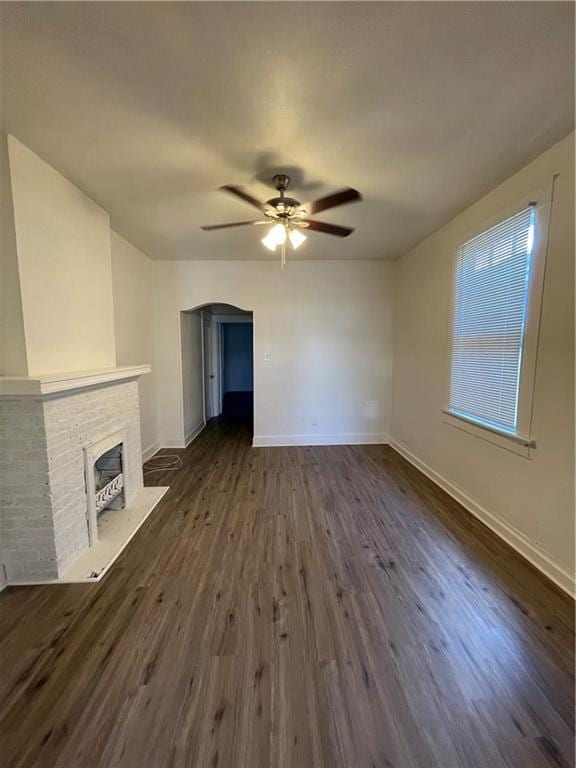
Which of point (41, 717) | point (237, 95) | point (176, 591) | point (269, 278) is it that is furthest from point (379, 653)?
point (269, 278)

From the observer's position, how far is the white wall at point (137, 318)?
352 centimetres

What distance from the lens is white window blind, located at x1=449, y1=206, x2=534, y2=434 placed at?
2.25m

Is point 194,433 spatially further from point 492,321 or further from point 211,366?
point 492,321

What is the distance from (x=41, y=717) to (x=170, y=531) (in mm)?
1315

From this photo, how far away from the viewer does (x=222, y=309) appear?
6.38 meters

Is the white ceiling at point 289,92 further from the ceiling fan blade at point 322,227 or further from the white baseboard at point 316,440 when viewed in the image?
the white baseboard at point 316,440

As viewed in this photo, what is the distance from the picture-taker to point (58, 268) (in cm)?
222

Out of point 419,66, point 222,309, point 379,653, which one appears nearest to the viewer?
point 419,66

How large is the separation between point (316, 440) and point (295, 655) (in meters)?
3.34

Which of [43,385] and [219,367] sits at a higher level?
[43,385]

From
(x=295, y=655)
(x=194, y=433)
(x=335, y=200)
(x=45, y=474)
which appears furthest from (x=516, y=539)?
(x=194, y=433)

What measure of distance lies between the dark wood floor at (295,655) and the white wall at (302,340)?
225 cm

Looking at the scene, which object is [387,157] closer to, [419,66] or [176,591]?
[419,66]

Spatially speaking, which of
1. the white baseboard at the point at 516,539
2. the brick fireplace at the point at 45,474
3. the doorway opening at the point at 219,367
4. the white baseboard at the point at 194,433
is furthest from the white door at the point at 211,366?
the white baseboard at the point at 516,539
